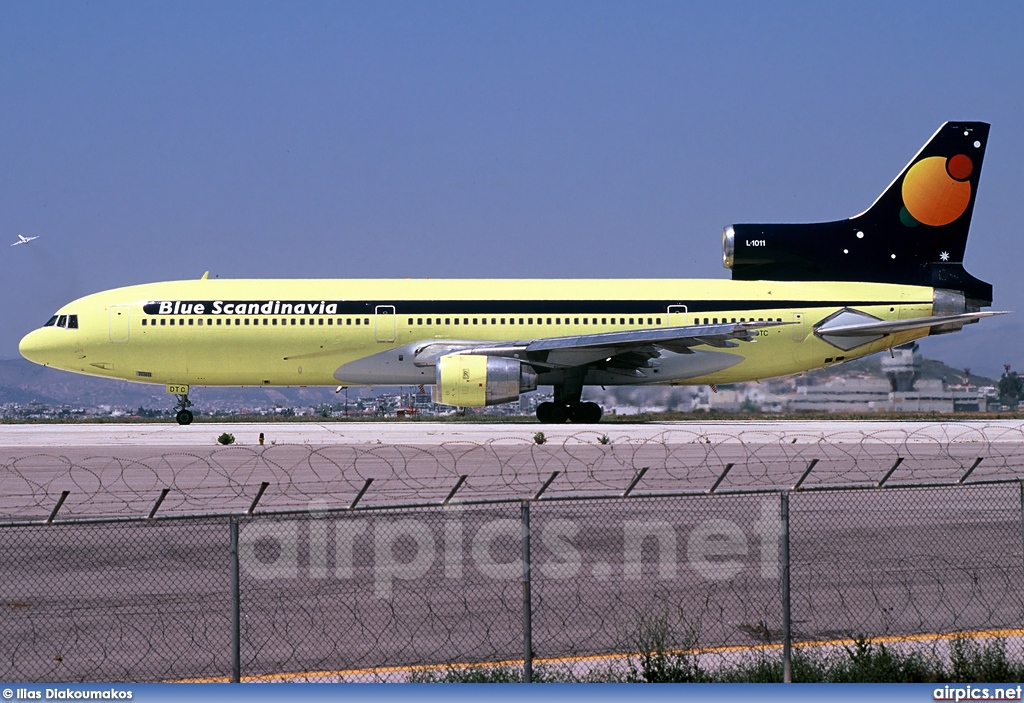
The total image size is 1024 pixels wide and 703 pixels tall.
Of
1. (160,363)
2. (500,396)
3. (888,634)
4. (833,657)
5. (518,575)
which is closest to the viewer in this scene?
(833,657)

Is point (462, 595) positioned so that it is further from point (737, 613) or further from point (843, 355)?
point (843, 355)

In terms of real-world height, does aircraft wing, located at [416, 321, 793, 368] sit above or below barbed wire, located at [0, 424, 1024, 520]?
above

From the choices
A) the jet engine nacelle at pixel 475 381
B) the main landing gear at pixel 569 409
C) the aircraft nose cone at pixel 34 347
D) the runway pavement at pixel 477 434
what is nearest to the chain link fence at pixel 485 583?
the runway pavement at pixel 477 434

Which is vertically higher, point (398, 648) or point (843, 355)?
point (843, 355)

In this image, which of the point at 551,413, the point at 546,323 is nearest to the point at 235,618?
the point at 546,323

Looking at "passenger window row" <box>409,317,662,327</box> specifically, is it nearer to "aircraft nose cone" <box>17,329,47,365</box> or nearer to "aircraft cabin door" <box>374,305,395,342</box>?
"aircraft cabin door" <box>374,305,395,342</box>

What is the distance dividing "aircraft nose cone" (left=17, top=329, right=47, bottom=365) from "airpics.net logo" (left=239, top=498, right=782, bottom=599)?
83.0ft

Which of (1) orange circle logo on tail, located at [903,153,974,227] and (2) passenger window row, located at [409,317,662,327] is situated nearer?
(2) passenger window row, located at [409,317,662,327]

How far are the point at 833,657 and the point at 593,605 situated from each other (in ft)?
8.73

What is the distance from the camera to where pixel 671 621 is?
11.4 meters

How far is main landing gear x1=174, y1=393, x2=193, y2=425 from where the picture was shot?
37.6m

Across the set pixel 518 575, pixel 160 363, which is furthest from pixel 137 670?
pixel 160 363

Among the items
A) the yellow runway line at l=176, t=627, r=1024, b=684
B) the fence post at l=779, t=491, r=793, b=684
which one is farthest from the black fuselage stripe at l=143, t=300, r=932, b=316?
the fence post at l=779, t=491, r=793, b=684

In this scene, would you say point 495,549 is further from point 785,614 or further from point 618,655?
point 785,614
